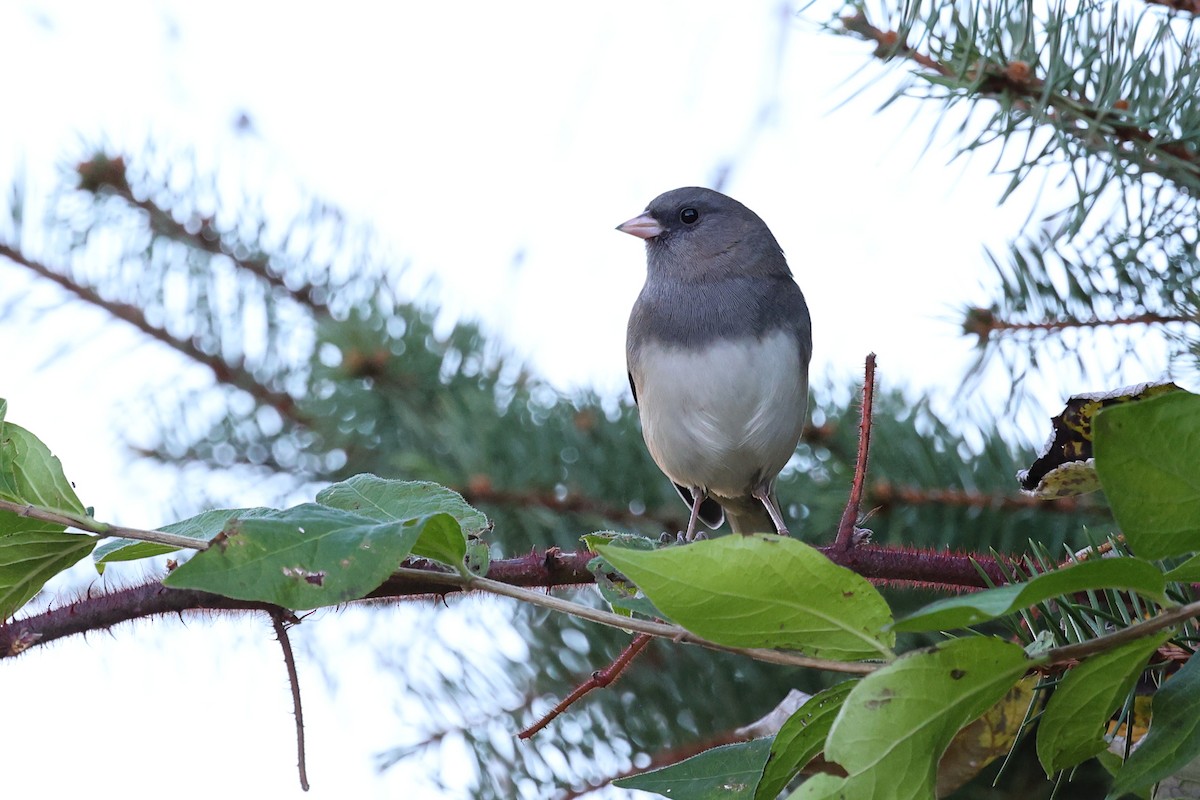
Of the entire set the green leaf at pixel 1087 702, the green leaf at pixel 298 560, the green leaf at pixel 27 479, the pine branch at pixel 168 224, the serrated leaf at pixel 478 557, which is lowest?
the green leaf at pixel 1087 702

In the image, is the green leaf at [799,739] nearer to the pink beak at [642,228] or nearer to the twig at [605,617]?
the twig at [605,617]

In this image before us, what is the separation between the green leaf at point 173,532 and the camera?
426 mm

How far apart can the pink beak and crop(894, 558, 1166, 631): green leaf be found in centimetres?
147

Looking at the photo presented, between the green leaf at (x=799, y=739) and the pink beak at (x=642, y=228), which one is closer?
the green leaf at (x=799, y=739)

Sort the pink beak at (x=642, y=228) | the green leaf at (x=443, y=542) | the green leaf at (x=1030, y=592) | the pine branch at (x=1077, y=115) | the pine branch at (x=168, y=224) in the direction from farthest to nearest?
1. the pink beak at (x=642, y=228)
2. the pine branch at (x=168, y=224)
3. the pine branch at (x=1077, y=115)
4. the green leaf at (x=443, y=542)
5. the green leaf at (x=1030, y=592)

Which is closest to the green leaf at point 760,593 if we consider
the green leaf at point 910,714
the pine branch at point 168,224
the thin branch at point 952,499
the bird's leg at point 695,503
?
the green leaf at point 910,714

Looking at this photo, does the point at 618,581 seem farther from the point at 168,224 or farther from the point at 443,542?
the point at 168,224

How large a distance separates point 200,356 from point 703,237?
29.2 inches

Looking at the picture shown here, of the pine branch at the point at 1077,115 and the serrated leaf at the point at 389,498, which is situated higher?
the pine branch at the point at 1077,115

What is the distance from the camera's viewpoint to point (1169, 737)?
35 cm

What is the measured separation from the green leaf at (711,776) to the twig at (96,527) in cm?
18

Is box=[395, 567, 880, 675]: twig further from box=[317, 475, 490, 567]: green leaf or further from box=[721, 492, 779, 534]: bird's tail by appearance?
box=[721, 492, 779, 534]: bird's tail

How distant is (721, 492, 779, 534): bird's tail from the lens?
165 centimetres

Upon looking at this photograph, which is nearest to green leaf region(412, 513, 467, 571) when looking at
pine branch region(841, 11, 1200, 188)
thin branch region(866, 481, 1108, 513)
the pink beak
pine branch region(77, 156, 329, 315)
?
pine branch region(841, 11, 1200, 188)
